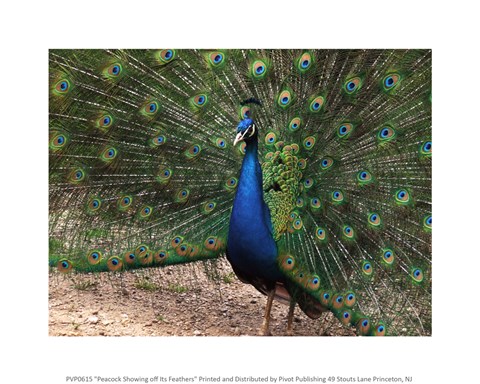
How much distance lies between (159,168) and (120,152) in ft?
0.94

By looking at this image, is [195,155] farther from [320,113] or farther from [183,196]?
[320,113]

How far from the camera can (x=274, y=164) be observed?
141 inches

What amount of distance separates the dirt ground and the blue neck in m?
0.46

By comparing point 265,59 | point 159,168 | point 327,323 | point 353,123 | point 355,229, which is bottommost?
point 327,323

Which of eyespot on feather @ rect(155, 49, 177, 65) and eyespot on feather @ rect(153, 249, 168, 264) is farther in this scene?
eyespot on feather @ rect(153, 249, 168, 264)

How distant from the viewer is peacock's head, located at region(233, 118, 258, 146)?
3.31 meters

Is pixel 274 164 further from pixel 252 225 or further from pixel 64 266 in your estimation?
pixel 64 266

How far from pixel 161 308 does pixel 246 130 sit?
1.70 meters

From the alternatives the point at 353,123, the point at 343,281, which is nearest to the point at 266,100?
the point at 353,123

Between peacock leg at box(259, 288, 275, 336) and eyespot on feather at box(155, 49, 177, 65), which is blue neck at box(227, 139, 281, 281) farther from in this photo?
eyespot on feather at box(155, 49, 177, 65)

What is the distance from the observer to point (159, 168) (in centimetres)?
364

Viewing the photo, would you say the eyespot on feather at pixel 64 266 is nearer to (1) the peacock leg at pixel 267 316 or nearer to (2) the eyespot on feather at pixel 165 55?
(1) the peacock leg at pixel 267 316

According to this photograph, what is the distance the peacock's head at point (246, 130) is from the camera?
3309 mm

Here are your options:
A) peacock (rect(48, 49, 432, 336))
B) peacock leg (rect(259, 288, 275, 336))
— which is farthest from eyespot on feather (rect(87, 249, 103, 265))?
peacock leg (rect(259, 288, 275, 336))
